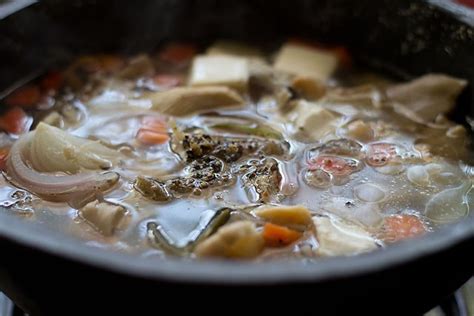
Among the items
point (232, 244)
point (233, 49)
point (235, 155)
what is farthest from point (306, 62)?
point (232, 244)

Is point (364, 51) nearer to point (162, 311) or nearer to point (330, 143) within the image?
point (330, 143)

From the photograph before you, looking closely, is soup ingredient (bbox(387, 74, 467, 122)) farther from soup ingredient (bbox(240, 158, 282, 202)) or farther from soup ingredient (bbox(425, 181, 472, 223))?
soup ingredient (bbox(240, 158, 282, 202))

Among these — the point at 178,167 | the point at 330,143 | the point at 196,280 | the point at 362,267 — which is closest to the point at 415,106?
the point at 330,143

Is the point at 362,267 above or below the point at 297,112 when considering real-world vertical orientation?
above

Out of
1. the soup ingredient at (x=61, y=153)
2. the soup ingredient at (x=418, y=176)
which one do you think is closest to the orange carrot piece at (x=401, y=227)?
the soup ingredient at (x=418, y=176)

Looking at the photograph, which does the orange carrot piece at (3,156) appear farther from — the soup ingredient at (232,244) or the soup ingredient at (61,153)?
the soup ingredient at (232,244)

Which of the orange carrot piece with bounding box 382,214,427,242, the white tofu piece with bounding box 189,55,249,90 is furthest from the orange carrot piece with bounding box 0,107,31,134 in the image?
the orange carrot piece with bounding box 382,214,427,242
